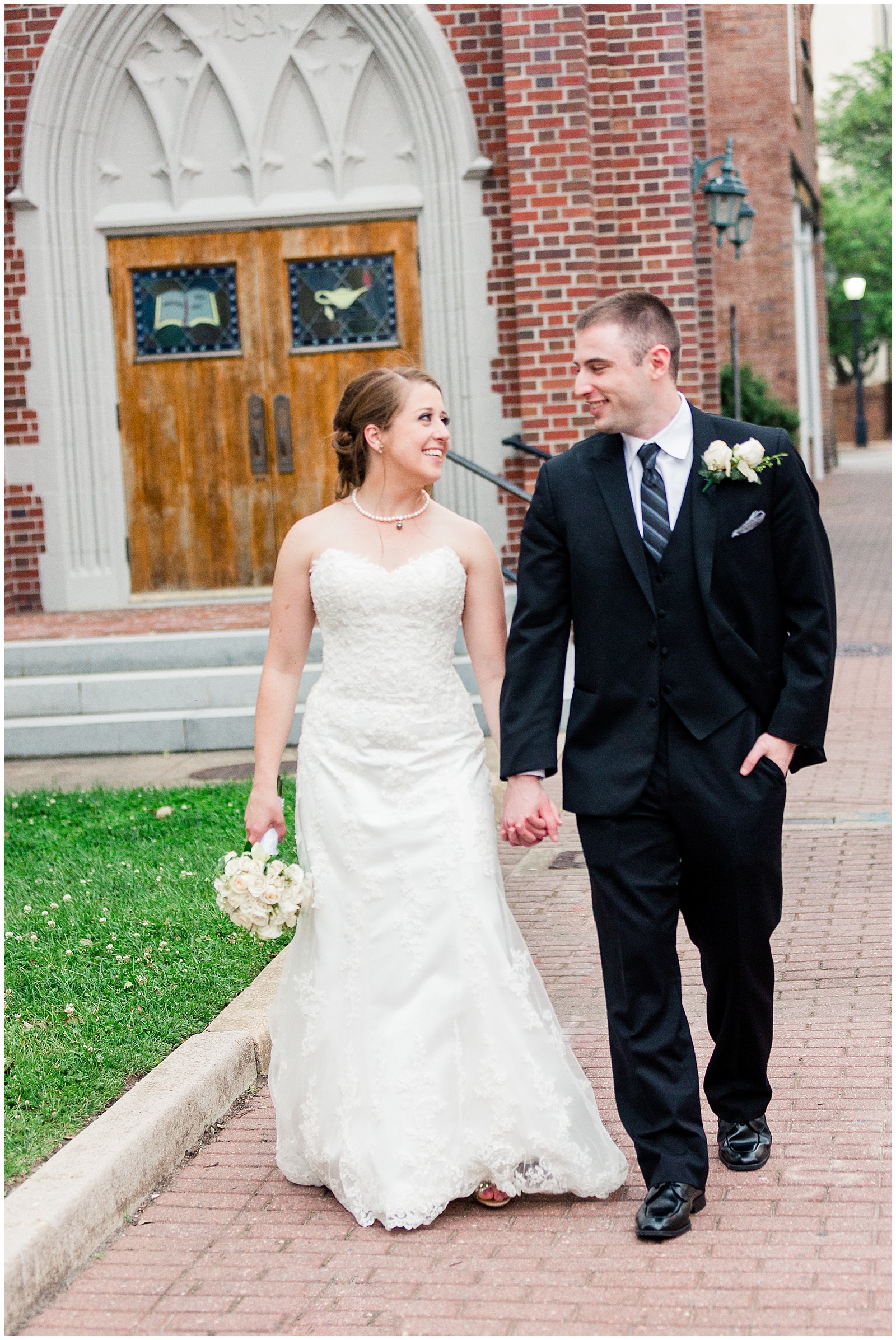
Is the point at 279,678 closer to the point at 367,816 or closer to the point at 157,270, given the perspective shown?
the point at 367,816

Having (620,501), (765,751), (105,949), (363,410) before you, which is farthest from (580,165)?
(765,751)

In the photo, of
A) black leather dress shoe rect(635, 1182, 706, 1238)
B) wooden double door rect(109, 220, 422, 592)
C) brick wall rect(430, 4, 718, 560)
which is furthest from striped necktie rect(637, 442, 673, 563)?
wooden double door rect(109, 220, 422, 592)

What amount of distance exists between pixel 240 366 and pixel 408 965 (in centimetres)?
904

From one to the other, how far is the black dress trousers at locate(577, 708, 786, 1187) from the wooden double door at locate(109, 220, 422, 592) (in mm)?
8736

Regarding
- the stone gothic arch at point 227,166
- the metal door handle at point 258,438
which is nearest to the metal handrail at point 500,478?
the stone gothic arch at point 227,166

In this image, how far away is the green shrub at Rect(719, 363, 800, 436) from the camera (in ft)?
79.0

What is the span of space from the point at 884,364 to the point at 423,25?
6273cm

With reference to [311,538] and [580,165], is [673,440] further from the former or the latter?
[580,165]

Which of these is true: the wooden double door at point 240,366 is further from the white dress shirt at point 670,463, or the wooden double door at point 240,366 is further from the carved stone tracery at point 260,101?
the white dress shirt at point 670,463

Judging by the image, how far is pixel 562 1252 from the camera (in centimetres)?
347

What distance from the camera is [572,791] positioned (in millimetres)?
3629

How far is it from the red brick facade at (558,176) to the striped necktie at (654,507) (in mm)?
7414

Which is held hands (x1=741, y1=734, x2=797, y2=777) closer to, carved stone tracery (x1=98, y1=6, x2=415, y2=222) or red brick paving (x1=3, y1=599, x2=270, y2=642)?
red brick paving (x1=3, y1=599, x2=270, y2=642)

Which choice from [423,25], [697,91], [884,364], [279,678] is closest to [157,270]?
[423,25]
